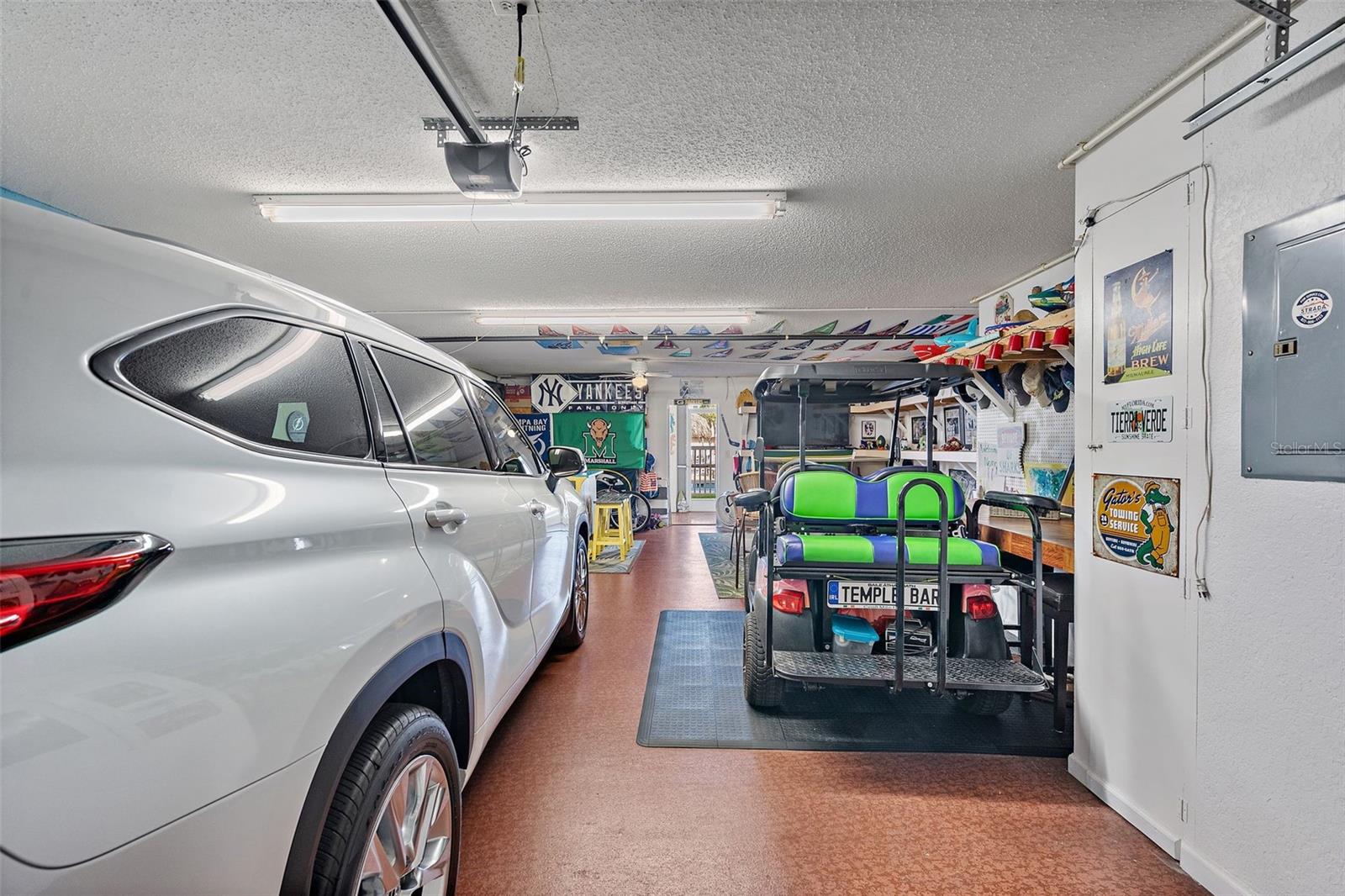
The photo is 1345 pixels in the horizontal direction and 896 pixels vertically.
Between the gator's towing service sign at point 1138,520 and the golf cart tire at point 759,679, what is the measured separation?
1.49m

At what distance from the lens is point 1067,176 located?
9.06ft

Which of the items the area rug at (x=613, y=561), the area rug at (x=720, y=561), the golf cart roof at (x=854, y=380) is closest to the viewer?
the golf cart roof at (x=854, y=380)

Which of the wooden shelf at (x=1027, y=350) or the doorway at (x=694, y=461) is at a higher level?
the wooden shelf at (x=1027, y=350)

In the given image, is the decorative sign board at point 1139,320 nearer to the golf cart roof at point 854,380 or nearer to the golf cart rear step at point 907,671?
the golf cart roof at point 854,380

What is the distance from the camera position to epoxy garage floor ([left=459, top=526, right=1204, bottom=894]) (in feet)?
5.81

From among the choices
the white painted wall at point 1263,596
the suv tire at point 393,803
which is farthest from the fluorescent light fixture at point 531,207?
the suv tire at point 393,803

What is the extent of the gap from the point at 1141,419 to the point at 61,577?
2811 mm

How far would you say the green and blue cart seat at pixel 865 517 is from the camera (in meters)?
2.58

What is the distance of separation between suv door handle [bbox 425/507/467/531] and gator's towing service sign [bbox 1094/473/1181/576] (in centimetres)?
231

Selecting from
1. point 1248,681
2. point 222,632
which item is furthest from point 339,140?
point 1248,681

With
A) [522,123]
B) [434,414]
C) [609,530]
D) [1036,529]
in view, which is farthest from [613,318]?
[1036,529]

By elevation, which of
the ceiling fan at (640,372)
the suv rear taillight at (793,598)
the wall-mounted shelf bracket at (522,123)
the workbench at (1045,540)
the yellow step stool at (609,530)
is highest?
the wall-mounted shelf bracket at (522,123)

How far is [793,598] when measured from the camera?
8.95 feet

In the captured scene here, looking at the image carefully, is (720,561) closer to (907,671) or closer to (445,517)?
(907,671)
